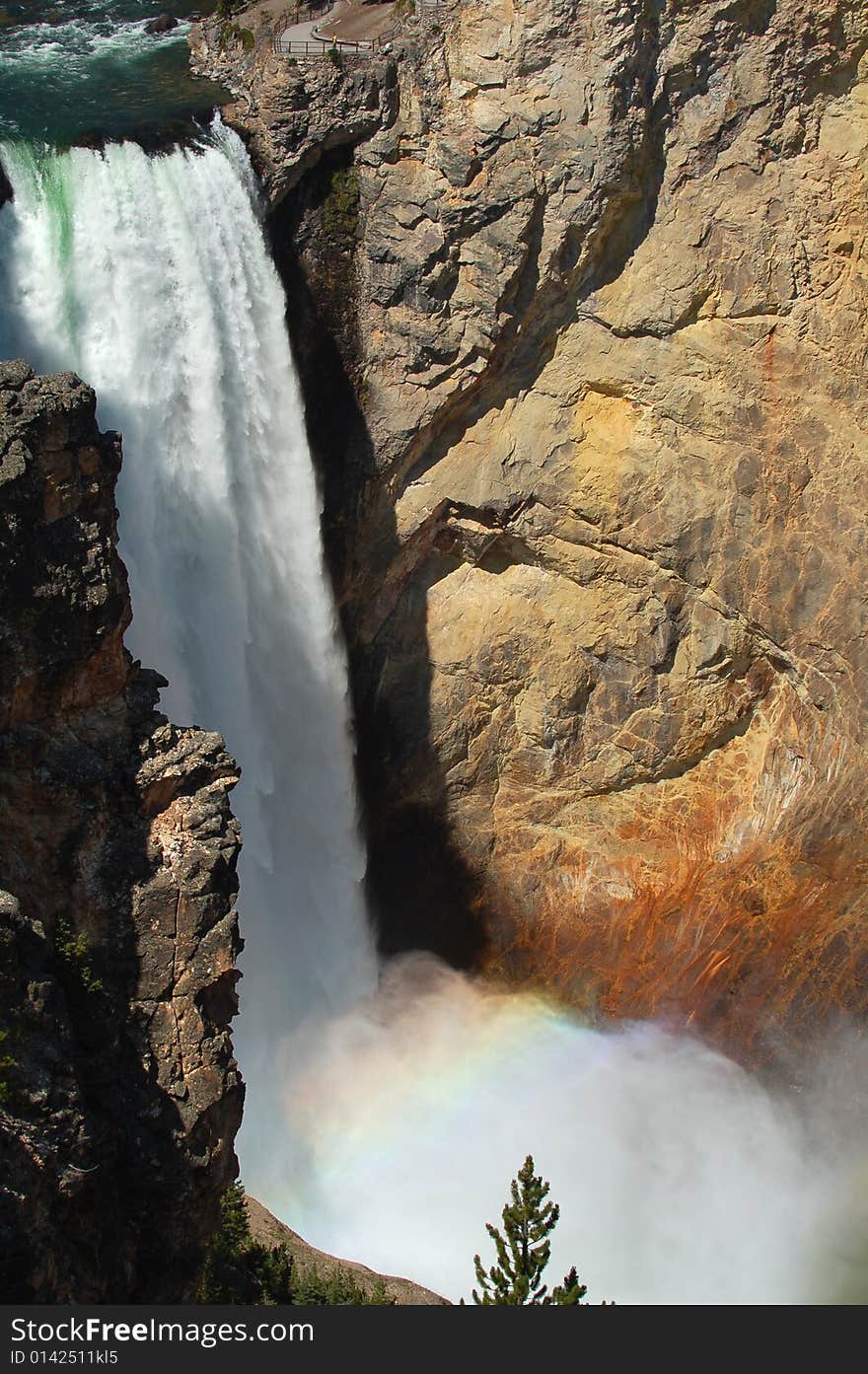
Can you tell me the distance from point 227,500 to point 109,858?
765 centimetres

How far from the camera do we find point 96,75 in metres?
21.1

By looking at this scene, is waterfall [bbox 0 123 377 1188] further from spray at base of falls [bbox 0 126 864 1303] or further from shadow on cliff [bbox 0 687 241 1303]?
shadow on cliff [bbox 0 687 241 1303]

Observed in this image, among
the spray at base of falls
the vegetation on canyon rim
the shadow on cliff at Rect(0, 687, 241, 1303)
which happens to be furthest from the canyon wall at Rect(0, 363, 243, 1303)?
the spray at base of falls

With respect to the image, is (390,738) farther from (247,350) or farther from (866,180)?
(866,180)

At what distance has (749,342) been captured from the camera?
19.4 meters

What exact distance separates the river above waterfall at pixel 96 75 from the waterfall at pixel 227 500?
0.84 metres

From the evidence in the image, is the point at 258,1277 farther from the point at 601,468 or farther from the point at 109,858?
the point at 601,468

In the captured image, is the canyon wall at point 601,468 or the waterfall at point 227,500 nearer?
the waterfall at point 227,500

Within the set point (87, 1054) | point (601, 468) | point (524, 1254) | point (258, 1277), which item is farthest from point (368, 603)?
point (524, 1254)

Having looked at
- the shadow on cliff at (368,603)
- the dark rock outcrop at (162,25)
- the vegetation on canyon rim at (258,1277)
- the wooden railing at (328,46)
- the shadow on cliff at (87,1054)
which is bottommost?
the vegetation on canyon rim at (258,1277)

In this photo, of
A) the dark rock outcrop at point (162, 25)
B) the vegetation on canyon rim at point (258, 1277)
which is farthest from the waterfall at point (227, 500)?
the dark rock outcrop at point (162, 25)

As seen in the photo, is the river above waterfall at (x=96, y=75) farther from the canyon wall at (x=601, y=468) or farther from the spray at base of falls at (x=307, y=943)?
the canyon wall at (x=601, y=468)

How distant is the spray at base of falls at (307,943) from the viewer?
Result: 17.6m

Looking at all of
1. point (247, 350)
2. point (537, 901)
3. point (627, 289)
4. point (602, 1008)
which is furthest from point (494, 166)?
point (602, 1008)
